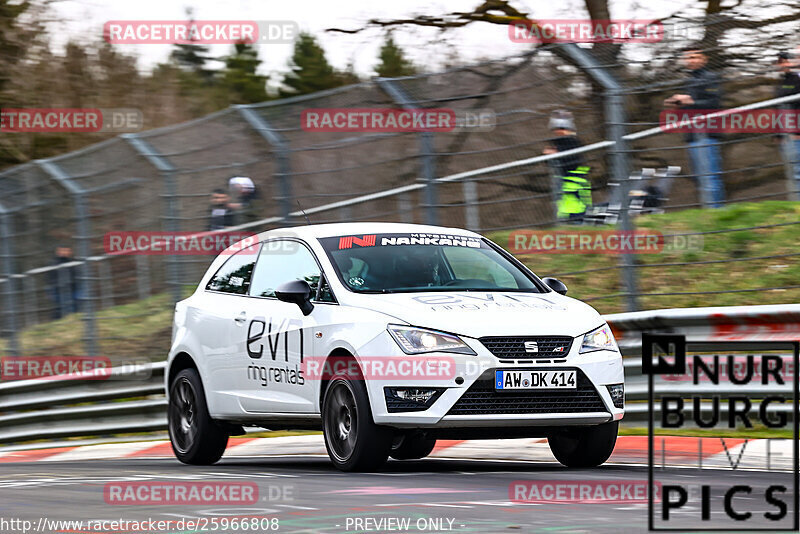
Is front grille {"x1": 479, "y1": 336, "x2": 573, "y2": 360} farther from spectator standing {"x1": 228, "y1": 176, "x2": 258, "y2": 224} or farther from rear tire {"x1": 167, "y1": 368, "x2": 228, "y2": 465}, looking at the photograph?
spectator standing {"x1": 228, "y1": 176, "x2": 258, "y2": 224}

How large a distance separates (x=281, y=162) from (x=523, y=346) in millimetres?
6016

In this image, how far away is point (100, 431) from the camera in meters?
14.3

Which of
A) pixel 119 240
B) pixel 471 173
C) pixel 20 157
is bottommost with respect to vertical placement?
pixel 20 157

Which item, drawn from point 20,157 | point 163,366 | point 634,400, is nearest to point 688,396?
point 634,400

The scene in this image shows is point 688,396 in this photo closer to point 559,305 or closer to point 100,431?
point 559,305

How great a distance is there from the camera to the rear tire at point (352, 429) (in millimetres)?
7980

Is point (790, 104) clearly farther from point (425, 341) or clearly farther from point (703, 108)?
point (425, 341)

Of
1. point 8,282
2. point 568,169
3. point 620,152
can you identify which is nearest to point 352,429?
point 620,152

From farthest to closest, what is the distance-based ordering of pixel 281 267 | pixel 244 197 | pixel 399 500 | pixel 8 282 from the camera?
pixel 8 282
pixel 244 197
pixel 281 267
pixel 399 500

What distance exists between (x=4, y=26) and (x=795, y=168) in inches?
900

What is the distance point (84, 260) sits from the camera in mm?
15695

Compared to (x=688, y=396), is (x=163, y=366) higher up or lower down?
lower down

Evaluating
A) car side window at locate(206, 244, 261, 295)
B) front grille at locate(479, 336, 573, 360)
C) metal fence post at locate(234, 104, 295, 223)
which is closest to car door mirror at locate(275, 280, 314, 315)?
car side window at locate(206, 244, 261, 295)

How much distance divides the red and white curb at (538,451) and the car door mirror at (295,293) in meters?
1.84
